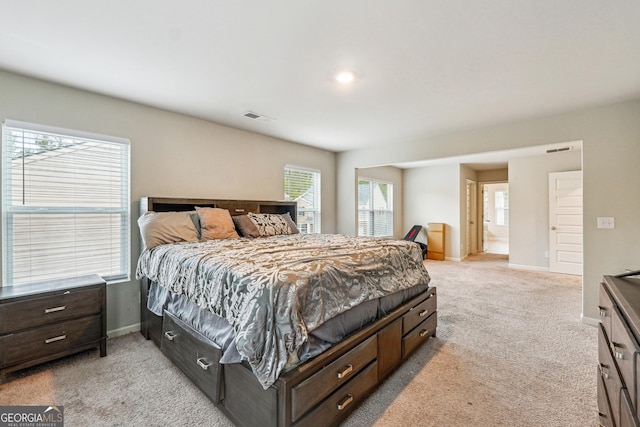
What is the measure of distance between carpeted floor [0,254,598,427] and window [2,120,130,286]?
865 mm

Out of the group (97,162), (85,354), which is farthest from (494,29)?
(85,354)

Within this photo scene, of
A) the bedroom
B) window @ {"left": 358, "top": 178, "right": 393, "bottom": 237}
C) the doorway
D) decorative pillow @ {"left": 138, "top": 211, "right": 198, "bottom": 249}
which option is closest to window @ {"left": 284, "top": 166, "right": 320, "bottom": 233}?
the bedroom

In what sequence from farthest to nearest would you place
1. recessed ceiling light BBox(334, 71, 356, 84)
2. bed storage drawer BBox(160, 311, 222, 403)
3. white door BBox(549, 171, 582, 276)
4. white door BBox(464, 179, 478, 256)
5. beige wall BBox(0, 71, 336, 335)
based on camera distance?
white door BBox(464, 179, 478, 256) → white door BBox(549, 171, 582, 276) → beige wall BBox(0, 71, 336, 335) → recessed ceiling light BBox(334, 71, 356, 84) → bed storage drawer BBox(160, 311, 222, 403)

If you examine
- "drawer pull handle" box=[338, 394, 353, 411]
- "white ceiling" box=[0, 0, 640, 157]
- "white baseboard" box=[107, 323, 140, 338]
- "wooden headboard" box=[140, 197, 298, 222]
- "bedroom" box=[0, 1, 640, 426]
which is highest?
"white ceiling" box=[0, 0, 640, 157]

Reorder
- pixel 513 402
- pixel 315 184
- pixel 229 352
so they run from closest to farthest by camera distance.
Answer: pixel 229 352, pixel 513 402, pixel 315 184

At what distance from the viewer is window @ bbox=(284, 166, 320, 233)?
4.91 metres

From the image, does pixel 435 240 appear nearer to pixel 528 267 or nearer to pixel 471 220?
pixel 471 220

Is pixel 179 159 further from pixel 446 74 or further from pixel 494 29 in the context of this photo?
pixel 494 29

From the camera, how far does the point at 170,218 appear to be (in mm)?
2904

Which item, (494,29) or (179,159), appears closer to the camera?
(494,29)

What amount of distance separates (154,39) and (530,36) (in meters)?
2.55

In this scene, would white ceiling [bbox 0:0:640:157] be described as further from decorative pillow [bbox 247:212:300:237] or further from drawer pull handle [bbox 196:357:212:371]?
drawer pull handle [bbox 196:357:212:371]

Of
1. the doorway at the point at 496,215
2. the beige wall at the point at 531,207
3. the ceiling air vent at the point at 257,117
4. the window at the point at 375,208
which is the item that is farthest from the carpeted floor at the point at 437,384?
the doorway at the point at 496,215

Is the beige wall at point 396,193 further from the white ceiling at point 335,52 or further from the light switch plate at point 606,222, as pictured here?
the light switch plate at point 606,222
